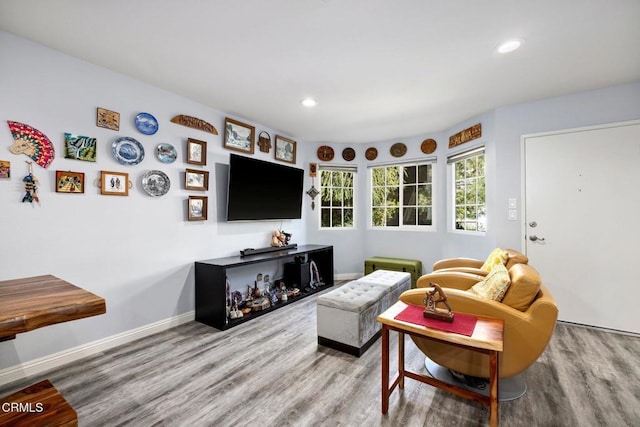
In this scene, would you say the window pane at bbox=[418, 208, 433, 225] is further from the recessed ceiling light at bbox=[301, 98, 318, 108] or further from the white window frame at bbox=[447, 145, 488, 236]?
the recessed ceiling light at bbox=[301, 98, 318, 108]

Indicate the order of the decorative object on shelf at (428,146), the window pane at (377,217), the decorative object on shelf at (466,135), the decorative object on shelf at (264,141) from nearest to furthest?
the decorative object on shelf at (466,135), the decorative object on shelf at (264,141), the decorative object on shelf at (428,146), the window pane at (377,217)

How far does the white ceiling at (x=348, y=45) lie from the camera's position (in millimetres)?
1796

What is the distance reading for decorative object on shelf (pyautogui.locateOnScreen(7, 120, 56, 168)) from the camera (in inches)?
81.6

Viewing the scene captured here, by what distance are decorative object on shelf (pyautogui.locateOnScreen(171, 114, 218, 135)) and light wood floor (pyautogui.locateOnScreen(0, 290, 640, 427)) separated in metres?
2.21

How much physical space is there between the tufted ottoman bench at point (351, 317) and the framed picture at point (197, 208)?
167 centimetres

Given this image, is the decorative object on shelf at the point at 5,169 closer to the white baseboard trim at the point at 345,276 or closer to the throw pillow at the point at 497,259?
the throw pillow at the point at 497,259

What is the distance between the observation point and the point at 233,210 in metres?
3.54

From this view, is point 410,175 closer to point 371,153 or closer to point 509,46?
point 371,153

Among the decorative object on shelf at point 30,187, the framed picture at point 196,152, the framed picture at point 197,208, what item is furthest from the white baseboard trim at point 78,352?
the framed picture at point 196,152

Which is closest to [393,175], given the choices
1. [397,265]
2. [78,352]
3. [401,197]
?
[401,197]

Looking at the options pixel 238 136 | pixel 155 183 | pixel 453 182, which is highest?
pixel 238 136

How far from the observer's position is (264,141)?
4.06m

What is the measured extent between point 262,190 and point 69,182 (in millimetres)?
1989

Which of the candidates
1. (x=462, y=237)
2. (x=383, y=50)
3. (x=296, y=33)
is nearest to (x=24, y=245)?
(x=296, y=33)
